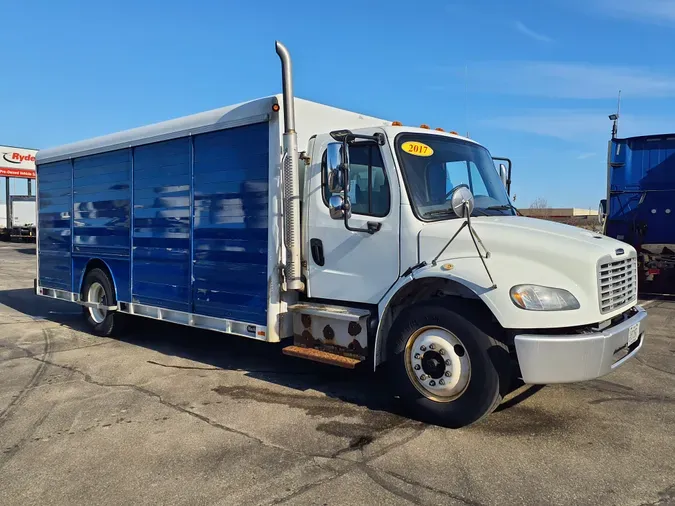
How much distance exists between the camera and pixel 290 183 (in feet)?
18.8

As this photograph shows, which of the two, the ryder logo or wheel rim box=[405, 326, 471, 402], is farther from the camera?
the ryder logo

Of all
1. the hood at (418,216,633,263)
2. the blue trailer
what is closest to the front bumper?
the hood at (418,216,633,263)

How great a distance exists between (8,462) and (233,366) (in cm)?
303

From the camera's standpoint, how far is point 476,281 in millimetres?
4492

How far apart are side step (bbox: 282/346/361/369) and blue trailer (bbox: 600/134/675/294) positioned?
937 cm

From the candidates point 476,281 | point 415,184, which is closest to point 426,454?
point 476,281

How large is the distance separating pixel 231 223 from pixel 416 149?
224 cm

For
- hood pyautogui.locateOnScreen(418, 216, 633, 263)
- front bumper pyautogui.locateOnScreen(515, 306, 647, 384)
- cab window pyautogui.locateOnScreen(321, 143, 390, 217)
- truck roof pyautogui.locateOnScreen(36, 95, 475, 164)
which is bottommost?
front bumper pyautogui.locateOnScreen(515, 306, 647, 384)

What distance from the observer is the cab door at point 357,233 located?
523cm

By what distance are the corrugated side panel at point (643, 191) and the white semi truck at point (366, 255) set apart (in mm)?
8435

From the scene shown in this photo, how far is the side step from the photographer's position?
17.5ft

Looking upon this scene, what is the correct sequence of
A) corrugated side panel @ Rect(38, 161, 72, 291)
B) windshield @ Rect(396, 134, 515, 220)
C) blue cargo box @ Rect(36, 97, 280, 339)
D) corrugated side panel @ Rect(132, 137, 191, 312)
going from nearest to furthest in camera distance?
windshield @ Rect(396, 134, 515, 220) → blue cargo box @ Rect(36, 97, 280, 339) → corrugated side panel @ Rect(132, 137, 191, 312) → corrugated side panel @ Rect(38, 161, 72, 291)

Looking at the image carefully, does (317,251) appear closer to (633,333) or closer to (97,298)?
(633,333)

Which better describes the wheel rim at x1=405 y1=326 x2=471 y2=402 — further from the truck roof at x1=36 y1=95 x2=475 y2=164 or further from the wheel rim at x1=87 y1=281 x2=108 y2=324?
the wheel rim at x1=87 y1=281 x2=108 y2=324
